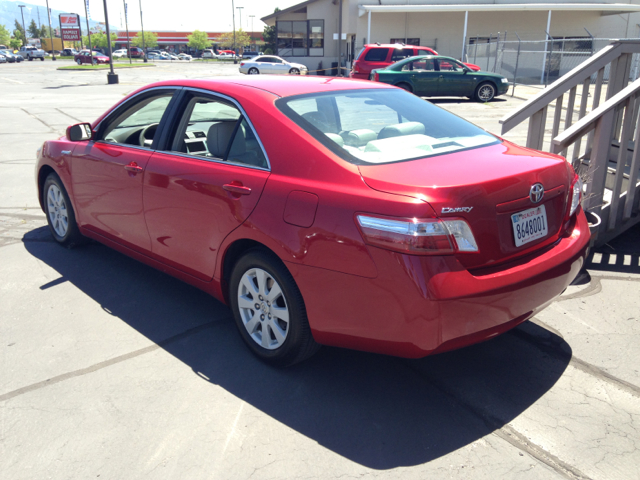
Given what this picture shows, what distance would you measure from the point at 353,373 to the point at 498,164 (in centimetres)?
144

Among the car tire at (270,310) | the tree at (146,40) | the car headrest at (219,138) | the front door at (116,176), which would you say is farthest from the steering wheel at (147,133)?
the tree at (146,40)

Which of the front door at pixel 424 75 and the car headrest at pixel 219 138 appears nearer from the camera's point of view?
the car headrest at pixel 219 138

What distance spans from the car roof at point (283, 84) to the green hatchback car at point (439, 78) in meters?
16.7

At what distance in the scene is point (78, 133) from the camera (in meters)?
4.71

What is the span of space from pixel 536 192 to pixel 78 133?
3679mm

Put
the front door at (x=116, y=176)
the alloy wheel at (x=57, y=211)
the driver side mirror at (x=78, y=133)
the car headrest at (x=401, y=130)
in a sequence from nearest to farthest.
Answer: the car headrest at (x=401, y=130) → the front door at (x=116, y=176) → the driver side mirror at (x=78, y=133) → the alloy wheel at (x=57, y=211)

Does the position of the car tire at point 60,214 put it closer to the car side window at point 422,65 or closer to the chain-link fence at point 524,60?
the car side window at point 422,65

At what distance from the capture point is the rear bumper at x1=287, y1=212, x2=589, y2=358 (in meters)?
2.54

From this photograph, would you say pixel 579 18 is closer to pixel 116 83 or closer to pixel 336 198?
pixel 116 83

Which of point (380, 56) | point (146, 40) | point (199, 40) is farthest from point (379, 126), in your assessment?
point (199, 40)

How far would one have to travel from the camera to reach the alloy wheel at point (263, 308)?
10.3 ft

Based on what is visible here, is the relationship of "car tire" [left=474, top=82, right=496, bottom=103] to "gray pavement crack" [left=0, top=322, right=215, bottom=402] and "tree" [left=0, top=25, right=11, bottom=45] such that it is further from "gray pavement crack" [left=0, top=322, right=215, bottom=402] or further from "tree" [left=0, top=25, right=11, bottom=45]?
"tree" [left=0, top=25, right=11, bottom=45]

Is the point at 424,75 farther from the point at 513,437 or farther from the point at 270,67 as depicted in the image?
the point at 270,67

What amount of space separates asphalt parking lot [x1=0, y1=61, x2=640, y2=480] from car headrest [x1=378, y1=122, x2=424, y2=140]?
1.38 meters
